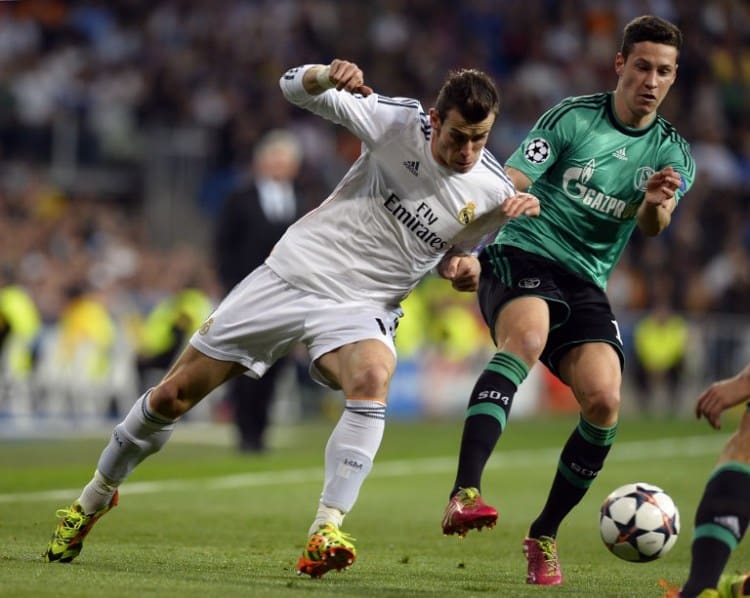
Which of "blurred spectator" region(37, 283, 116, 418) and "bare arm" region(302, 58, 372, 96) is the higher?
"bare arm" region(302, 58, 372, 96)

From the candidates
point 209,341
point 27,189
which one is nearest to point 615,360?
point 209,341

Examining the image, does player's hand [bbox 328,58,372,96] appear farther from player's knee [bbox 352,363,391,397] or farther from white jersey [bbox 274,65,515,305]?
player's knee [bbox 352,363,391,397]

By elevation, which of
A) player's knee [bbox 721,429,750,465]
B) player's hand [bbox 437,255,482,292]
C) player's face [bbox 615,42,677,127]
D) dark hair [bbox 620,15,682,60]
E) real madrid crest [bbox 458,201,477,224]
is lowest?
player's knee [bbox 721,429,750,465]

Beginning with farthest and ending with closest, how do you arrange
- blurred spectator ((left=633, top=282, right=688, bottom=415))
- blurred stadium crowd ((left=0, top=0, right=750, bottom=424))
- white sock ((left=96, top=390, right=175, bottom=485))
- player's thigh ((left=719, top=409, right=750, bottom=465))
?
1. blurred spectator ((left=633, top=282, right=688, bottom=415))
2. blurred stadium crowd ((left=0, top=0, right=750, bottom=424))
3. white sock ((left=96, top=390, right=175, bottom=485))
4. player's thigh ((left=719, top=409, right=750, bottom=465))

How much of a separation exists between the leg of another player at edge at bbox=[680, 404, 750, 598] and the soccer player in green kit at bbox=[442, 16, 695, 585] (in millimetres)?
1483

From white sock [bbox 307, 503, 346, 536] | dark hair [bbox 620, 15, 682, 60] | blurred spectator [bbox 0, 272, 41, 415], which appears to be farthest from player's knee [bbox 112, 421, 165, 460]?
blurred spectator [bbox 0, 272, 41, 415]

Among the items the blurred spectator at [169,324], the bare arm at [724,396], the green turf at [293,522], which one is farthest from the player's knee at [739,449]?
the blurred spectator at [169,324]

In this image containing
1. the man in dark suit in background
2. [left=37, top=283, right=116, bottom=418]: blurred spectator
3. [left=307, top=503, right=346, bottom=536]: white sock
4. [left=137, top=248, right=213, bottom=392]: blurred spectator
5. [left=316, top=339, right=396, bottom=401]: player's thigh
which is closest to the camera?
[left=307, top=503, right=346, bottom=536]: white sock

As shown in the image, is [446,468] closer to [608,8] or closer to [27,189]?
[27,189]

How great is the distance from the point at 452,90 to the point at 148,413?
1.89 metres

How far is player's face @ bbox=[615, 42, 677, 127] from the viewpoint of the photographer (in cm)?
657

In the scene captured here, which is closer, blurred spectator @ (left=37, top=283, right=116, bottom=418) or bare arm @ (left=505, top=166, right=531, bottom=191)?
bare arm @ (left=505, top=166, right=531, bottom=191)

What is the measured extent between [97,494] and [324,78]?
205 centimetres

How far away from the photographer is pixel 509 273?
6723 mm
